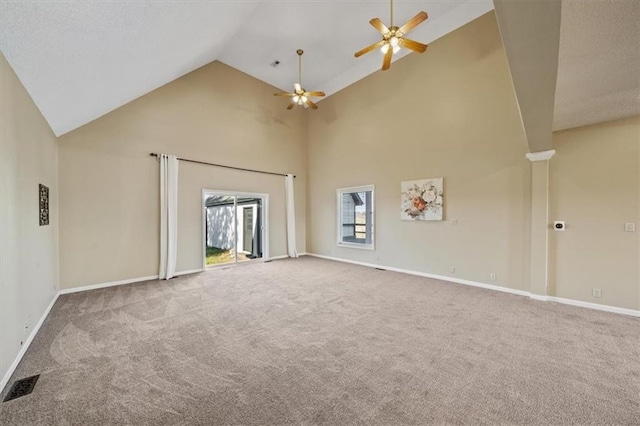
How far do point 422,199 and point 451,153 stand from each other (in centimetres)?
111

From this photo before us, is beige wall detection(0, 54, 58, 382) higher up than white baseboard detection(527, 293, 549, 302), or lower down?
higher up

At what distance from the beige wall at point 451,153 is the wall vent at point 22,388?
5.82 meters

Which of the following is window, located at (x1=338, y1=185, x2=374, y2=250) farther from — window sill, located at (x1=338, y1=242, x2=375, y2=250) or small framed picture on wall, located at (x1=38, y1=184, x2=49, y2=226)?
small framed picture on wall, located at (x1=38, y1=184, x2=49, y2=226)

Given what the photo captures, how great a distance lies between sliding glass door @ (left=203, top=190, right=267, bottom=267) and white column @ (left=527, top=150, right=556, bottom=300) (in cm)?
612

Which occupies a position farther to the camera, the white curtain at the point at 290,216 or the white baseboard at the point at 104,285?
the white curtain at the point at 290,216

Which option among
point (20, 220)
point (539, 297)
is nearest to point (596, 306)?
point (539, 297)

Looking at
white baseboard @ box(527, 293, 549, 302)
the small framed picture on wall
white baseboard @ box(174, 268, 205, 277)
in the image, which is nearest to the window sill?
white baseboard @ box(527, 293, 549, 302)

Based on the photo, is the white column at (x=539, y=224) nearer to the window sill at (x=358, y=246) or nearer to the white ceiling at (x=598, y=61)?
the white ceiling at (x=598, y=61)

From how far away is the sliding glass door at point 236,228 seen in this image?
694 cm

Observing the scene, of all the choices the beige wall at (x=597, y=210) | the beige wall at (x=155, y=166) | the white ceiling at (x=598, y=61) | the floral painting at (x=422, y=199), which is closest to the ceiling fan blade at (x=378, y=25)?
the white ceiling at (x=598, y=61)

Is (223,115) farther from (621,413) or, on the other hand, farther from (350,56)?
(621,413)

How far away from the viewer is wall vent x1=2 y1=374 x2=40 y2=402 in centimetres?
192

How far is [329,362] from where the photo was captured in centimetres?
235

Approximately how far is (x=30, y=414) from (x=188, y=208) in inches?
179
